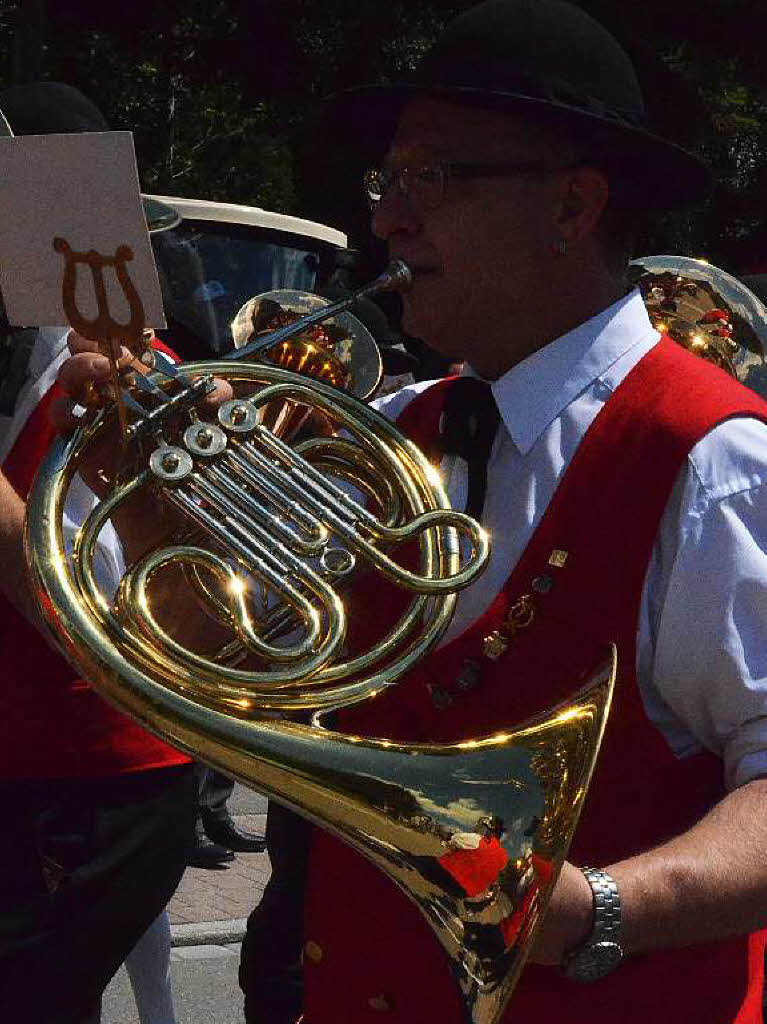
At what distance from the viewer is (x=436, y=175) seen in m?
1.97

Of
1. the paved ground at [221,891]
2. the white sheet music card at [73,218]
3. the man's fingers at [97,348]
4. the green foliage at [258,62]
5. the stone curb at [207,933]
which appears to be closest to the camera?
the white sheet music card at [73,218]

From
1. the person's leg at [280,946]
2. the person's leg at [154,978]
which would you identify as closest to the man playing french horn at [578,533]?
the person's leg at [154,978]

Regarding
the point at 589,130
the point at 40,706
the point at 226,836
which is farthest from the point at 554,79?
the point at 226,836

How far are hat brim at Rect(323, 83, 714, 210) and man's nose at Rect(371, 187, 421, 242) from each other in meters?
0.13

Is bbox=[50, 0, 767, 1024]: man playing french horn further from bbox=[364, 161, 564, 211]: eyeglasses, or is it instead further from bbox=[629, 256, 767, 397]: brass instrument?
bbox=[629, 256, 767, 397]: brass instrument

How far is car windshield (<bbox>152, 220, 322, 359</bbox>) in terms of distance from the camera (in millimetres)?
5496

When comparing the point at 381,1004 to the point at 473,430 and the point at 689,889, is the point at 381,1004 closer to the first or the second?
the point at 689,889

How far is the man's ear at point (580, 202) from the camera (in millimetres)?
2004

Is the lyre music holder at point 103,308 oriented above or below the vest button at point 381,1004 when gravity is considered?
above

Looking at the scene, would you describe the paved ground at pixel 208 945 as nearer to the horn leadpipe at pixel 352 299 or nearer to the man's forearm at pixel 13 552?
the man's forearm at pixel 13 552

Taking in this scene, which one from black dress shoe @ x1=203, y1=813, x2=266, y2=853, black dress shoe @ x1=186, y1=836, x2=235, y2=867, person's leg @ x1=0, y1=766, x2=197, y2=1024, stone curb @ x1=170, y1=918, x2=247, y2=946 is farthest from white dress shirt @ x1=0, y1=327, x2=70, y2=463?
black dress shoe @ x1=203, y1=813, x2=266, y2=853

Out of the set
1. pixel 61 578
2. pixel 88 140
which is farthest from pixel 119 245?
pixel 61 578

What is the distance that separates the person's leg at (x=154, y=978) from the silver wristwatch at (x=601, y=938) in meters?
2.17

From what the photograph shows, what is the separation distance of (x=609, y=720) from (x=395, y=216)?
0.64 meters
